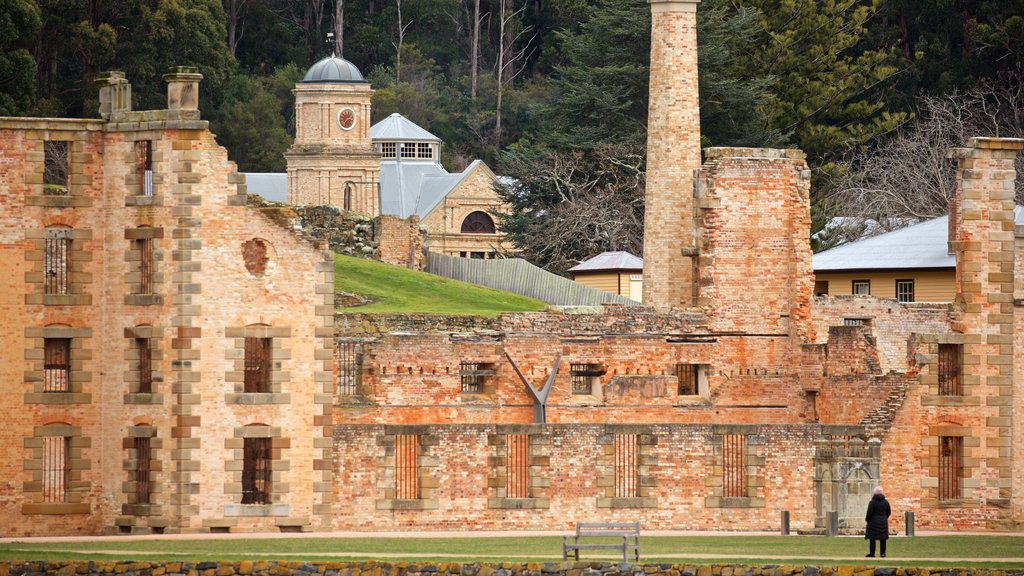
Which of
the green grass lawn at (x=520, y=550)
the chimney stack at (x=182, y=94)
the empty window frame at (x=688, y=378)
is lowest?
the green grass lawn at (x=520, y=550)

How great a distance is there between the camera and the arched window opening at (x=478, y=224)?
124688 millimetres

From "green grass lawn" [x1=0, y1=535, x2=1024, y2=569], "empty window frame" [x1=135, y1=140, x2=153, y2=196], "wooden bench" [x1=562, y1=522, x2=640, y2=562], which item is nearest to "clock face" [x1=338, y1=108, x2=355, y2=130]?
"empty window frame" [x1=135, y1=140, x2=153, y2=196]

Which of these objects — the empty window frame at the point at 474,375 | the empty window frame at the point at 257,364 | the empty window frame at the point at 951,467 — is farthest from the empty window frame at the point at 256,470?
the empty window frame at the point at 951,467

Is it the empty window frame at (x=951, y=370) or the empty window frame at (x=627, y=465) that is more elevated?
the empty window frame at (x=951, y=370)

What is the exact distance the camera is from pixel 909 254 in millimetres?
70750

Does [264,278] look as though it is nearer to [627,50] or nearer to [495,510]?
[495,510]

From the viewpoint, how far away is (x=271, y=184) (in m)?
120

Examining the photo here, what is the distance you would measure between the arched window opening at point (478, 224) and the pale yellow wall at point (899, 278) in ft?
173

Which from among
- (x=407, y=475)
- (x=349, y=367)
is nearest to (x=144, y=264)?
(x=349, y=367)

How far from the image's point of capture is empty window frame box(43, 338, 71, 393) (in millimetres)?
50375

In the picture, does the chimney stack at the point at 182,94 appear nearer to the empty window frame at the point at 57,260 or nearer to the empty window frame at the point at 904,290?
the empty window frame at the point at 57,260

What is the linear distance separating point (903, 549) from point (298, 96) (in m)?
77.0

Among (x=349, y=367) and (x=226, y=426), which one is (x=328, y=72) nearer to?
(x=349, y=367)

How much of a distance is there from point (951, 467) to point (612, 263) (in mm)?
26374
